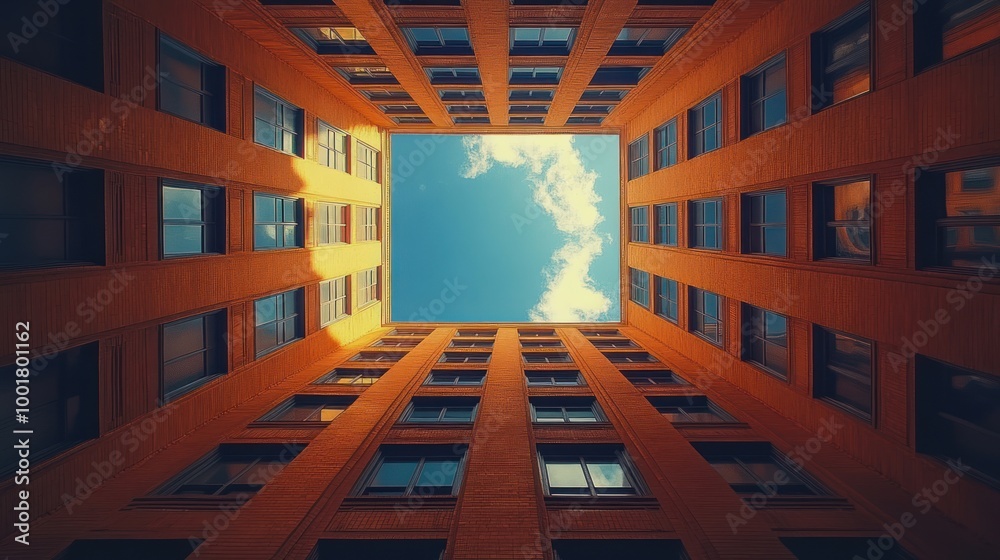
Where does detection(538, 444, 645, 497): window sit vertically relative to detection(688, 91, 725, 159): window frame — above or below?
below

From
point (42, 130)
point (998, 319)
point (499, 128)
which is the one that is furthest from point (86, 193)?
point (499, 128)

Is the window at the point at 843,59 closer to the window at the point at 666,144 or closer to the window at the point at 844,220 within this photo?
the window at the point at 844,220

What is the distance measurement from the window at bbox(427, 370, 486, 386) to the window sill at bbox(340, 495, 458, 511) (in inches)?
312

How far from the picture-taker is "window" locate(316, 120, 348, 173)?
21406 mm

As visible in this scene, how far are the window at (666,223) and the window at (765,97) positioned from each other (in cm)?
672

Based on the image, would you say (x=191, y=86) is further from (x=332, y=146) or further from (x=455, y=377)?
(x=455, y=377)

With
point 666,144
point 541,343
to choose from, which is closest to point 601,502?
point 541,343

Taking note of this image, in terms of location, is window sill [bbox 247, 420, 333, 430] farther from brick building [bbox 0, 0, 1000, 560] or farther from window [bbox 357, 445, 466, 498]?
window [bbox 357, 445, 466, 498]

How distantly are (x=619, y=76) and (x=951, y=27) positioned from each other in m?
14.4

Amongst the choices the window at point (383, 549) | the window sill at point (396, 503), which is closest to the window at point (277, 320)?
the window sill at point (396, 503)

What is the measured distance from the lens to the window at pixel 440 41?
18.6 m

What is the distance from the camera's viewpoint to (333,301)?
2327cm

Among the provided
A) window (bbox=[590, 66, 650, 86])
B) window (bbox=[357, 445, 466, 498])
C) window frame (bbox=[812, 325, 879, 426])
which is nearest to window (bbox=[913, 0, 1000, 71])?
window frame (bbox=[812, 325, 879, 426])

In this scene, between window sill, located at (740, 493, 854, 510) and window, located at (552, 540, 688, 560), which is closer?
window, located at (552, 540, 688, 560)
